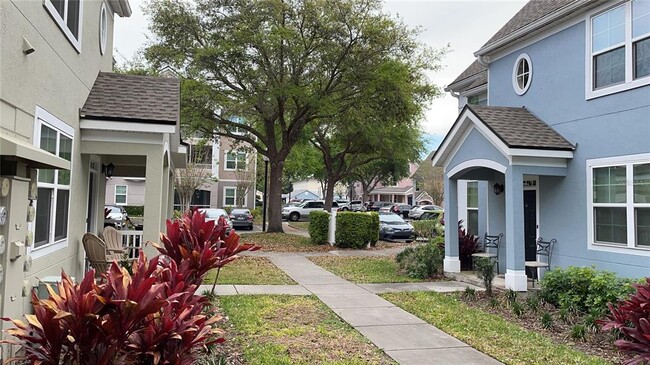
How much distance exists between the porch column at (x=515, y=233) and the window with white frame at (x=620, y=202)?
130 cm

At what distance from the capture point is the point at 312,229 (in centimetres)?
1966

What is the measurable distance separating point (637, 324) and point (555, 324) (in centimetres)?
233

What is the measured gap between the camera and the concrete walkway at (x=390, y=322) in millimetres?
5711

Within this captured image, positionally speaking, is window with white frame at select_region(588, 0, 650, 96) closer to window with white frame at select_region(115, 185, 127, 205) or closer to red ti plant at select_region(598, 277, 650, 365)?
red ti plant at select_region(598, 277, 650, 365)

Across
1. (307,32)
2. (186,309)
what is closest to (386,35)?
(307,32)

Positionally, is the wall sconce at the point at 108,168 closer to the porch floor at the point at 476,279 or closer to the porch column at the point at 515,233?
the porch floor at the point at 476,279

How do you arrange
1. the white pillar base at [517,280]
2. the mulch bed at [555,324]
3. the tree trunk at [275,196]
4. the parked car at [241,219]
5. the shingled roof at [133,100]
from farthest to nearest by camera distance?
the parked car at [241,219], the tree trunk at [275,196], the white pillar base at [517,280], the shingled roof at [133,100], the mulch bed at [555,324]

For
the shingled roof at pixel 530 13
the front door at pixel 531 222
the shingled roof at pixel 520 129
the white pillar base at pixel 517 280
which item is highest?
the shingled roof at pixel 530 13

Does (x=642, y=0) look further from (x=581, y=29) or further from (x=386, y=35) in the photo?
(x=386, y=35)

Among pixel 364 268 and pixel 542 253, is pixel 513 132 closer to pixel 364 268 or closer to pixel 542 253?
pixel 542 253

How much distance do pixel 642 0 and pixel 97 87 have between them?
10314mm

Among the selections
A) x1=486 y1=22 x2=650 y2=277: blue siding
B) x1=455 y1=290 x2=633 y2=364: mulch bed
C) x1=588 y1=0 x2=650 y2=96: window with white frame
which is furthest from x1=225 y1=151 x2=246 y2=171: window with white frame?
x1=588 y1=0 x2=650 y2=96: window with white frame

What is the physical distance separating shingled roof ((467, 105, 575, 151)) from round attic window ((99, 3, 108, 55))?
322 inches

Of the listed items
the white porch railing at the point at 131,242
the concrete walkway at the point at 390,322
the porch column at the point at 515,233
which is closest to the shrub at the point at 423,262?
the concrete walkway at the point at 390,322
